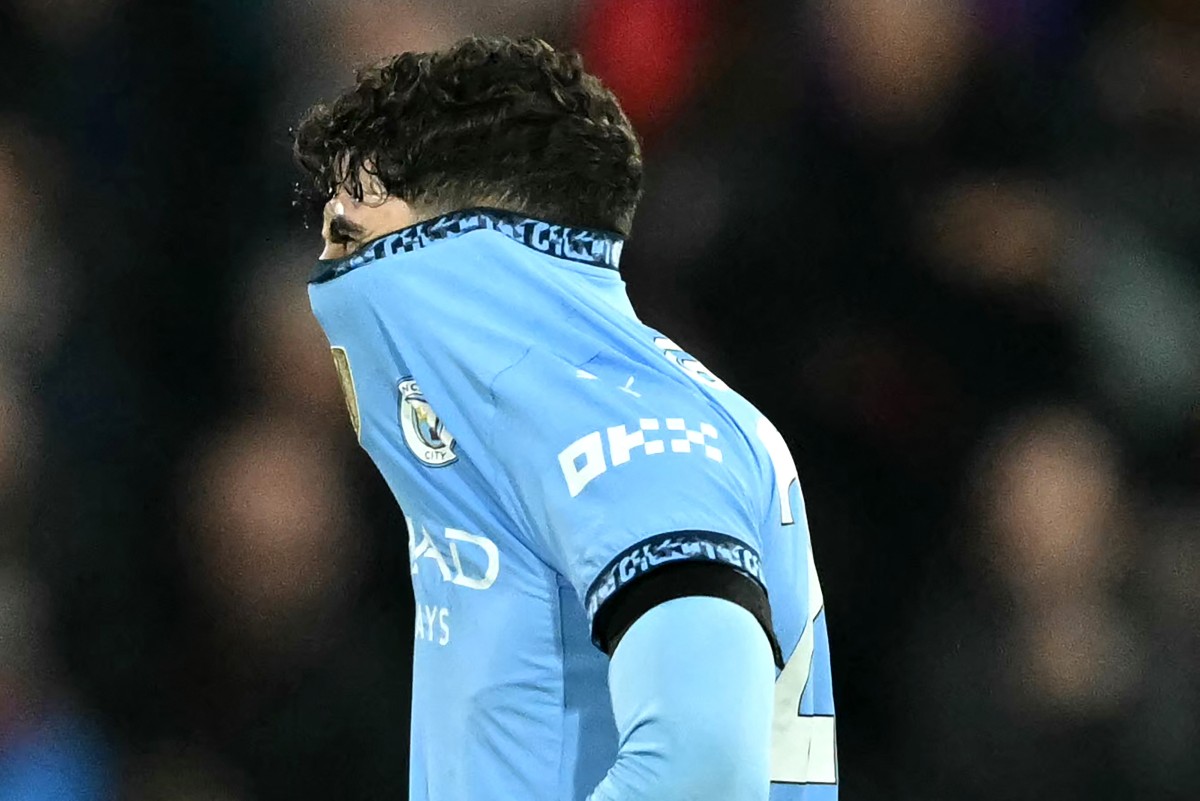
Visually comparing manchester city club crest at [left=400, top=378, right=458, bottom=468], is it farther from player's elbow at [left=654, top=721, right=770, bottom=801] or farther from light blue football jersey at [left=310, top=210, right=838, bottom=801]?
player's elbow at [left=654, top=721, right=770, bottom=801]

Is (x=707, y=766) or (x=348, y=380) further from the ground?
(x=348, y=380)

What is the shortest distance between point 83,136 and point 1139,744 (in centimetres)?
134

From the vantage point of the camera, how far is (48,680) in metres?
1.42

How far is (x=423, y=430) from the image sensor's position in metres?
0.65

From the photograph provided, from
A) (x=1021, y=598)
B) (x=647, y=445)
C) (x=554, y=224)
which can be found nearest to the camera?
(x=647, y=445)

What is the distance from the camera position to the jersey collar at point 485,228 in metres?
0.66

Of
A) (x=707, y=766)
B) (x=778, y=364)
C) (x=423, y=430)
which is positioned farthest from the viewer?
(x=778, y=364)

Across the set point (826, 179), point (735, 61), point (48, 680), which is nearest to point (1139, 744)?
point (826, 179)

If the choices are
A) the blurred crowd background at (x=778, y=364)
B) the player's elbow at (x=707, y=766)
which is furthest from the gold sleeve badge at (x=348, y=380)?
the blurred crowd background at (x=778, y=364)

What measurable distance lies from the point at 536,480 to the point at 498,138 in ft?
0.65

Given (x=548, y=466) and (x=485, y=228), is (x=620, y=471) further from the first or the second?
(x=485, y=228)

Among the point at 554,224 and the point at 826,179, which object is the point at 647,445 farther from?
the point at 826,179

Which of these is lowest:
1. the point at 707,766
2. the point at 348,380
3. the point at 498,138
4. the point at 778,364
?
the point at 707,766

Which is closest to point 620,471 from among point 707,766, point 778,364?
point 707,766
